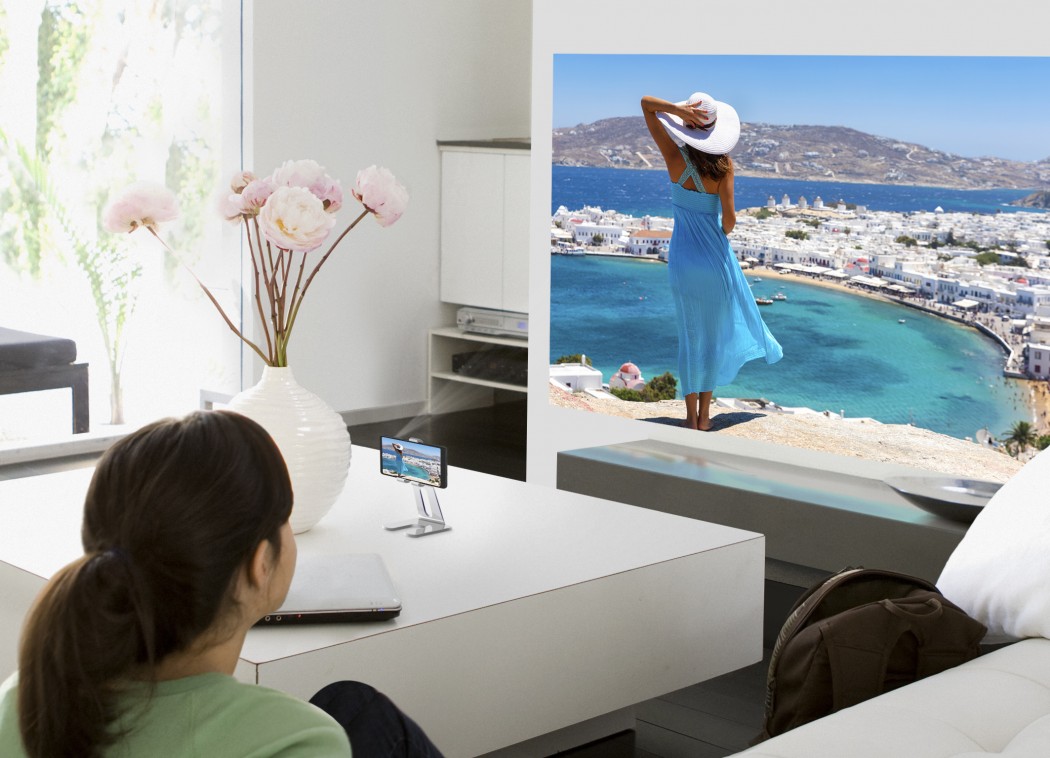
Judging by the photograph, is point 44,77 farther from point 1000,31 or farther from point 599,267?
point 1000,31

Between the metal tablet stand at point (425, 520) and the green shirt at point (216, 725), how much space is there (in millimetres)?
1454

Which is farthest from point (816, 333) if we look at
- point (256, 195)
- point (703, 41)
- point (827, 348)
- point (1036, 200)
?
point (256, 195)

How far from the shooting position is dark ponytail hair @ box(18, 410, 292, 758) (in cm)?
115

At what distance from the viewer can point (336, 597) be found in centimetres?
217

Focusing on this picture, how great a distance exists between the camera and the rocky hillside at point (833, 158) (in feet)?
12.5

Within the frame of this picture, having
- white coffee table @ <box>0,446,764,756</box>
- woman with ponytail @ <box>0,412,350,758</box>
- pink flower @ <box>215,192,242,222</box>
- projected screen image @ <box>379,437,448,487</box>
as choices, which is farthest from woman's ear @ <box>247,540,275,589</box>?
pink flower @ <box>215,192,242,222</box>

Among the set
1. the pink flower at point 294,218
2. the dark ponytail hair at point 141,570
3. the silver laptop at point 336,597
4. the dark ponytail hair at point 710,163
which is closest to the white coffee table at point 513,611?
the silver laptop at point 336,597

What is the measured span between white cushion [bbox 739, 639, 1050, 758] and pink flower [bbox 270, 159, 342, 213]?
1419mm

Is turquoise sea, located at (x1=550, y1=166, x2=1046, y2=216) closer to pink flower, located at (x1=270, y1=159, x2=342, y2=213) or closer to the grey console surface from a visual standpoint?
the grey console surface

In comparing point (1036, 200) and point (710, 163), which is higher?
point (710, 163)

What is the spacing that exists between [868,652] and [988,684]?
21 centimetres

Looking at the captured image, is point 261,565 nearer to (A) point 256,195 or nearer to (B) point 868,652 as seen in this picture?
(B) point 868,652

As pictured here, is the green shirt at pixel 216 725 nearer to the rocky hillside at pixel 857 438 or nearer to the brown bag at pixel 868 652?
the brown bag at pixel 868 652

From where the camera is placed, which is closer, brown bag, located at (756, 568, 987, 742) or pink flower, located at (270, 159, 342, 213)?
brown bag, located at (756, 568, 987, 742)
